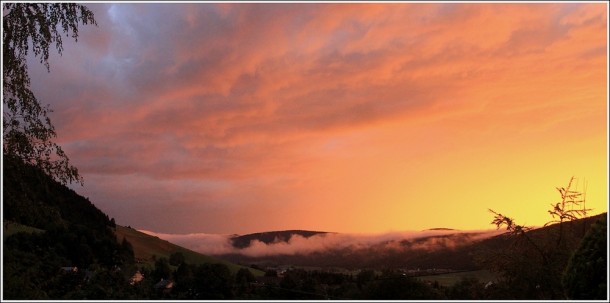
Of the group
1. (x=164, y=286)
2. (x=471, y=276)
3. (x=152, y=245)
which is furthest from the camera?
(x=152, y=245)

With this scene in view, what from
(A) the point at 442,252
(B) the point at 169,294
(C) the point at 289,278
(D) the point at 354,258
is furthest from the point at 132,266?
(D) the point at 354,258

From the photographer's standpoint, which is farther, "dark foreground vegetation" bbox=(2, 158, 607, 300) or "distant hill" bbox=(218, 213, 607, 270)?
"distant hill" bbox=(218, 213, 607, 270)

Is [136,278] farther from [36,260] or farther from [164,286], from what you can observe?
[36,260]

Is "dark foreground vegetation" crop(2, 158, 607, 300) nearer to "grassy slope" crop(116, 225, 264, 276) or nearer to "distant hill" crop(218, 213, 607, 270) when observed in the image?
"distant hill" crop(218, 213, 607, 270)

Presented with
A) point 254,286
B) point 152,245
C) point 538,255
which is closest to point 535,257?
point 538,255

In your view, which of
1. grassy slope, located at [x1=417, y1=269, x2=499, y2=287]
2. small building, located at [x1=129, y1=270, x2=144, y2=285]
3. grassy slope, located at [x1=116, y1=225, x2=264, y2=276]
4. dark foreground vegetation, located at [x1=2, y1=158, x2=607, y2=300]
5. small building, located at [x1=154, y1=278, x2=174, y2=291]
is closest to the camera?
dark foreground vegetation, located at [x1=2, y1=158, x2=607, y2=300]

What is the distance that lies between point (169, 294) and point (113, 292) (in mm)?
1360

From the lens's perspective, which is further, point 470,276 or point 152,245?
point 152,245

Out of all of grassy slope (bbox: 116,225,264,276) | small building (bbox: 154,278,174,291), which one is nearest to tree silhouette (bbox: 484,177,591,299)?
small building (bbox: 154,278,174,291)

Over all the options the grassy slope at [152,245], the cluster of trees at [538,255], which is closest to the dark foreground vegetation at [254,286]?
the cluster of trees at [538,255]

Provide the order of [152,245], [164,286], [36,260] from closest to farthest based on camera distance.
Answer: [36,260] → [164,286] → [152,245]

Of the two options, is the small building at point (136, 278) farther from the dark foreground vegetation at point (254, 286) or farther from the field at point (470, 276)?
the field at point (470, 276)

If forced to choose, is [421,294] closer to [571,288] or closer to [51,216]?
[571,288]

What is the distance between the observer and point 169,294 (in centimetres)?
1285
